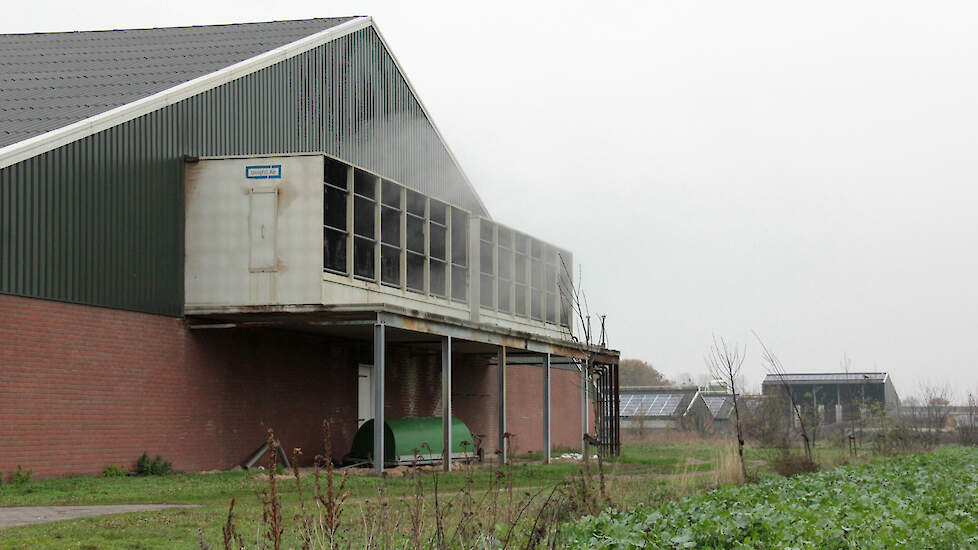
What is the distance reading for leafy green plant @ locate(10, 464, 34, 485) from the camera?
18.1m

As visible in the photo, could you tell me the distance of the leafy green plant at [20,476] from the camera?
18109 mm

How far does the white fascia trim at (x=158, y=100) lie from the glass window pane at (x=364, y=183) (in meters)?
3.48

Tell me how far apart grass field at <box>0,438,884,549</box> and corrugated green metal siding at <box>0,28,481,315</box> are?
3544 millimetres

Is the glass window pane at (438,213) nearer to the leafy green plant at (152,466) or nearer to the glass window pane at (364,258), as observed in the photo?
the glass window pane at (364,258)

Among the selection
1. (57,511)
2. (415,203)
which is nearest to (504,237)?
(415,203)

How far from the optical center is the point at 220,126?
23609mm

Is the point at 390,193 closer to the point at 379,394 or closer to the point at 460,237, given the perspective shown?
the point at 460,237

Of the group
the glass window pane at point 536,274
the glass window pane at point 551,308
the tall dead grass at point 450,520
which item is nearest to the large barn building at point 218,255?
the glass window pane at point 536,274

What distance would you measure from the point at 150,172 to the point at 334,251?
3.91m

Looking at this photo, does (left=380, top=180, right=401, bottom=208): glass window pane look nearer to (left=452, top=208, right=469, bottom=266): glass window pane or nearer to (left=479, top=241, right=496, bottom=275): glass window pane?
(left=452, top=208, right=469, bottom=266): glass window pane

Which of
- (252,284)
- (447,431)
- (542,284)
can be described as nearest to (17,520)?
(252,284)

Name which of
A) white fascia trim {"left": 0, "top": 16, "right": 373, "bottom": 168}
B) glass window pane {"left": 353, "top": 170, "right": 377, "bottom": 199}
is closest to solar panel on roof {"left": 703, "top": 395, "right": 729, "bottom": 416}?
white fascia trim {"left": 0, "top": 16, "right": 373, "bottom": 168}

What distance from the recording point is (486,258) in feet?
97.9

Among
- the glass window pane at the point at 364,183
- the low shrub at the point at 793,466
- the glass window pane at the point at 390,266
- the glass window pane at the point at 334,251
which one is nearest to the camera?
the low shrub at the point at 793,466
